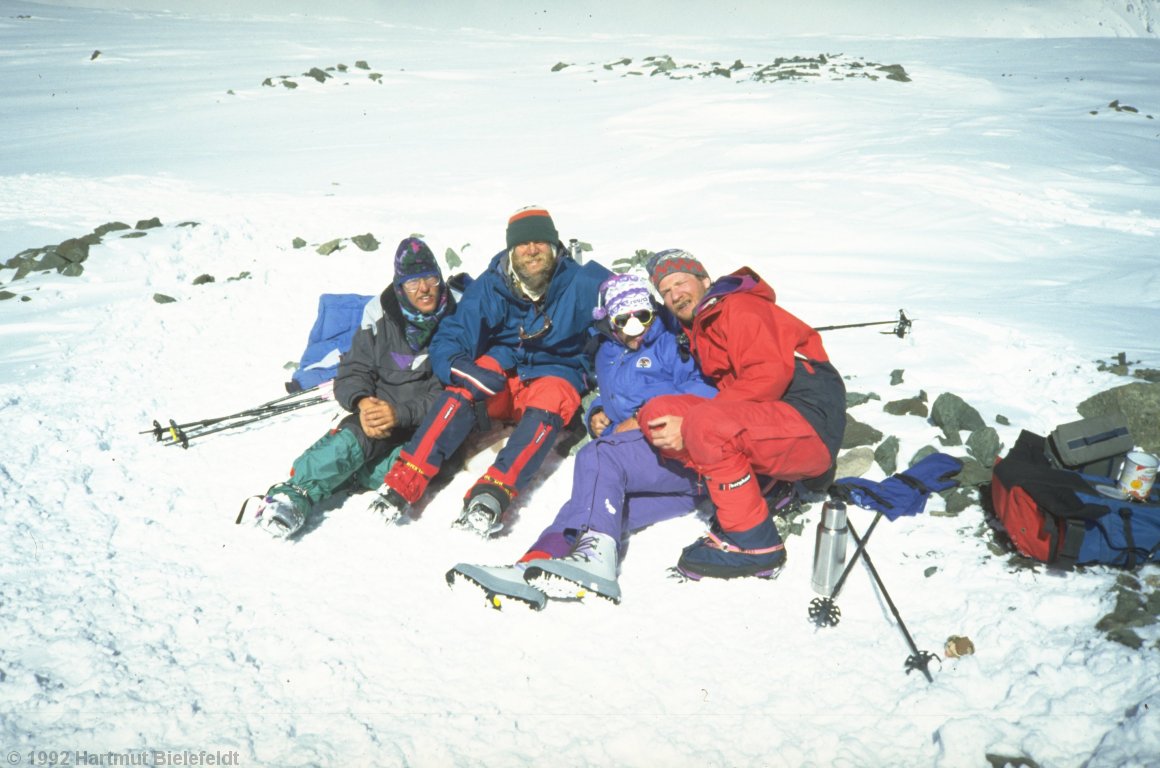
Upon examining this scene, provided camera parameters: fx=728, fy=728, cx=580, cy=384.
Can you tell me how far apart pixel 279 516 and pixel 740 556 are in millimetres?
2523

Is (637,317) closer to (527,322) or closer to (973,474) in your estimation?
(527,322)

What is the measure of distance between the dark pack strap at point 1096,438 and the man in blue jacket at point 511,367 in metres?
2.65

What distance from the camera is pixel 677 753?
9.20 feet

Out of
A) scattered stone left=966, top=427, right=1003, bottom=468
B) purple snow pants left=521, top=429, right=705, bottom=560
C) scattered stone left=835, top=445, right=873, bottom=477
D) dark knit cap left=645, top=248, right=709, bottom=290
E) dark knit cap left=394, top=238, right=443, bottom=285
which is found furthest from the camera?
dark knit cap left=394, top=238, right=443, bottom=285

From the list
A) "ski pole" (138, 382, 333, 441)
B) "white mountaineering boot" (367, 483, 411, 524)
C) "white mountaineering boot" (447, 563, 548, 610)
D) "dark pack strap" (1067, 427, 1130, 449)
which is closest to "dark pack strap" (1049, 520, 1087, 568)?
"dark pack strap" (1067, 427, 1130, 449)

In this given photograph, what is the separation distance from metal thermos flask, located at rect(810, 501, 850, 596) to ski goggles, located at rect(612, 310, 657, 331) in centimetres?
144

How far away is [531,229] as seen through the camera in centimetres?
464

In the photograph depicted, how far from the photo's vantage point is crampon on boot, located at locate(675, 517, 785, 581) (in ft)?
11.6

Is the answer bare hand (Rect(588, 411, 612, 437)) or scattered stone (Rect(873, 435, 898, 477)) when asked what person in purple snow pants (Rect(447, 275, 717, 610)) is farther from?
scattered stone (Rect(873, 435, 898, 477))

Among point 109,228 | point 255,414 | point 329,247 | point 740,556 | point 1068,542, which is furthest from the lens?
point 109,228

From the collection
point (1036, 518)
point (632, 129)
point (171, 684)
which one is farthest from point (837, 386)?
point (632, 129)

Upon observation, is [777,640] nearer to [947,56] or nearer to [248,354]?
[248,354]

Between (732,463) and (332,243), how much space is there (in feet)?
21.1

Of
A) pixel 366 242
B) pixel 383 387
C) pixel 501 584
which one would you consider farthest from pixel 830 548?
pixel 366 242
